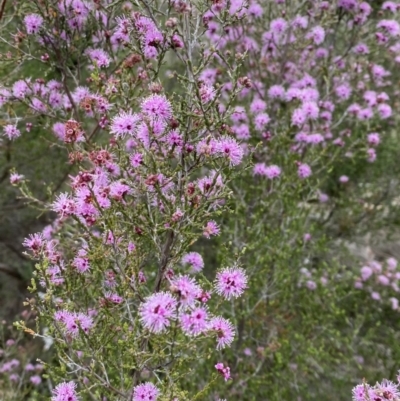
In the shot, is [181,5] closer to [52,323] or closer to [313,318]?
[52,323]

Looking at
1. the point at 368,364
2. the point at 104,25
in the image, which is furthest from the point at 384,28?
the point at 368,364

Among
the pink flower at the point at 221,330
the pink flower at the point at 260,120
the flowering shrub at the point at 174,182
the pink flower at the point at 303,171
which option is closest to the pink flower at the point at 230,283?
the flowering shrub at the point at 174,182

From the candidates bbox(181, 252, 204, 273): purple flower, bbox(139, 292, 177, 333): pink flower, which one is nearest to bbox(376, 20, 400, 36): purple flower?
bbox(181, 252, 204, 273): purple flower

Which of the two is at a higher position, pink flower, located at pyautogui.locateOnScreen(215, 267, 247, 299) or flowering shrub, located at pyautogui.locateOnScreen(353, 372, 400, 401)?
pink flower, located at pyautogui.locateOnScreen(215, 267, 247, 299)

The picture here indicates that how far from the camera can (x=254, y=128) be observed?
496cm

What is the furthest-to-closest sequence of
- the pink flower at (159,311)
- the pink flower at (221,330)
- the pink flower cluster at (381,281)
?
the pink flower cluster at (381,281) → the pink flower at (221,330) → the pink flower at (159,311)

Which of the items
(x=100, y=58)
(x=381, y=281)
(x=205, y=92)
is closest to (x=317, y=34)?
(x=100, y=58)

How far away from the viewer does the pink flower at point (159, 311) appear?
184 cm

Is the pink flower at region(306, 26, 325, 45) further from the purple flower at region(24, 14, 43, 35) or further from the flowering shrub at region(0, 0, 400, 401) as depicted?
the purple flower at region(24, 14, 43, 35)

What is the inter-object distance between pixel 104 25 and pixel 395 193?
628 cm

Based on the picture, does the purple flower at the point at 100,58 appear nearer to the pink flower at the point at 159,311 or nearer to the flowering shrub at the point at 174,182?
the flowering shrub at the point at 174,182

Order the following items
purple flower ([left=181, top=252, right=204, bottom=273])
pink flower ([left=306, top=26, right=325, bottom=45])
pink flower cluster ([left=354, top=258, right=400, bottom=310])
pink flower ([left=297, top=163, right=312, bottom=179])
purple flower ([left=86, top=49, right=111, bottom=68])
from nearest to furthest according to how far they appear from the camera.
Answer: purple flower ([left=181, top=252, right=204, bottom=273]), purple flower ([left=86, top=49, right=111, bottom=68]), pink flower ([left=297, top=163, right=312, bottom=179]), pink flower ([left=306, top=26, right=325, bottom=45]), pink flower cluster ([left=354, top=258, right=400, bottom=310])

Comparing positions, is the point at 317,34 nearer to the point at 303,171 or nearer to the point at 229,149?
the point at 303,171

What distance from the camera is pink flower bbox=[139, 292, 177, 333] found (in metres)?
1.84
